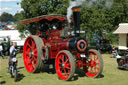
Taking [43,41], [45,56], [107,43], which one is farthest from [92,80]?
[107,43]

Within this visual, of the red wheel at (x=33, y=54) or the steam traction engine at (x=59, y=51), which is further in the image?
the red wheel at (x=33, y=54)

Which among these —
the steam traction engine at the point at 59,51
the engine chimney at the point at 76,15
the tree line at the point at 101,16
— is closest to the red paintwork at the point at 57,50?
the steam traction engine at the point at 59,51

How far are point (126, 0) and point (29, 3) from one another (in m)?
8.97

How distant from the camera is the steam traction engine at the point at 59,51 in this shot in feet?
23.6

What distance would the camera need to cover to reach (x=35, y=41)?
331 inches

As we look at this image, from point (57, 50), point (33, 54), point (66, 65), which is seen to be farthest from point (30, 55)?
point (66, 65)

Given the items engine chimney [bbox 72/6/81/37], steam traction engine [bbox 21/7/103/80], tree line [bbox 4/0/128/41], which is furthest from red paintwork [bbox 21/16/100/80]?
tree line [bbox 4/0/128/41]

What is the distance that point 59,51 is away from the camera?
26.0 feet

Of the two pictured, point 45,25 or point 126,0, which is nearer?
point 45,25

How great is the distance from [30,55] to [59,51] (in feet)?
5.72

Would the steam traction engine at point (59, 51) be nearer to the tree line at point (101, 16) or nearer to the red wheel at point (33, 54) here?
the red wheel at point (33, 54)

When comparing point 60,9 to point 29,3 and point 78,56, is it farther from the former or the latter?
point 78,56

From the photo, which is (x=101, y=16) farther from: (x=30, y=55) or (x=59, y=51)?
(x=59, y=51)

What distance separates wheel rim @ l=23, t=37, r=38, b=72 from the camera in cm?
875
